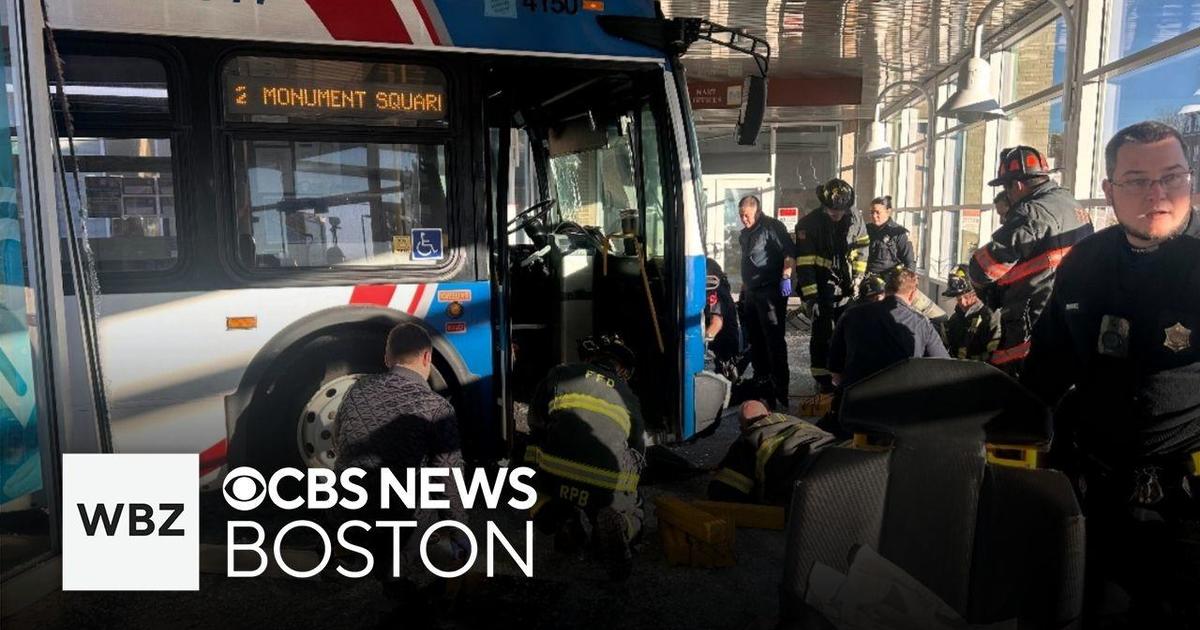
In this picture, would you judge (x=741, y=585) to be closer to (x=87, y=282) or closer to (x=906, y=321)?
(x=906, y=321)

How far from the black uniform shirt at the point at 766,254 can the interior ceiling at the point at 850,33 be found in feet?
8.74

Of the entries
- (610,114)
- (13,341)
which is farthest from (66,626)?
(610,114)

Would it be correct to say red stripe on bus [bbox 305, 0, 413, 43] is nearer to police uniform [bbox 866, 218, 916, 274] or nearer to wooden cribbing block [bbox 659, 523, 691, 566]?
wooden cribbing block [bbox 659, 523, 691, 566]

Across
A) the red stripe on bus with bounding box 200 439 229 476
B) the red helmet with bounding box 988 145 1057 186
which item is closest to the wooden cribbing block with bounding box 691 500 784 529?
the red stripe on bus with bounding box 200 439 229 476

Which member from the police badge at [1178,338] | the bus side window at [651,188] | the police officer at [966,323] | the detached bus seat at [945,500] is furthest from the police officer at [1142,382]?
the police officer at [966,323]

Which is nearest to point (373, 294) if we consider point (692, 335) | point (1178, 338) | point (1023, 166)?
point (692, 335)

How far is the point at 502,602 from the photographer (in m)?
3.77

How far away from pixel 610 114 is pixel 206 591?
3746 mm

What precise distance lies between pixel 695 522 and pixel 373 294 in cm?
197

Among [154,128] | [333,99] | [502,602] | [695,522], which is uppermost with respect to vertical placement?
[333,99]

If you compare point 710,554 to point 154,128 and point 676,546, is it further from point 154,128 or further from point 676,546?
point 154,128

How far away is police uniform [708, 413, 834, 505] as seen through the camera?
4.68 m

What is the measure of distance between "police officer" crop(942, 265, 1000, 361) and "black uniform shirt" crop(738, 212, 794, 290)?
5.40ft

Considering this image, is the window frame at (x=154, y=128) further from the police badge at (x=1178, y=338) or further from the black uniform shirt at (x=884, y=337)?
the police badge at (x=1178, y=338)
